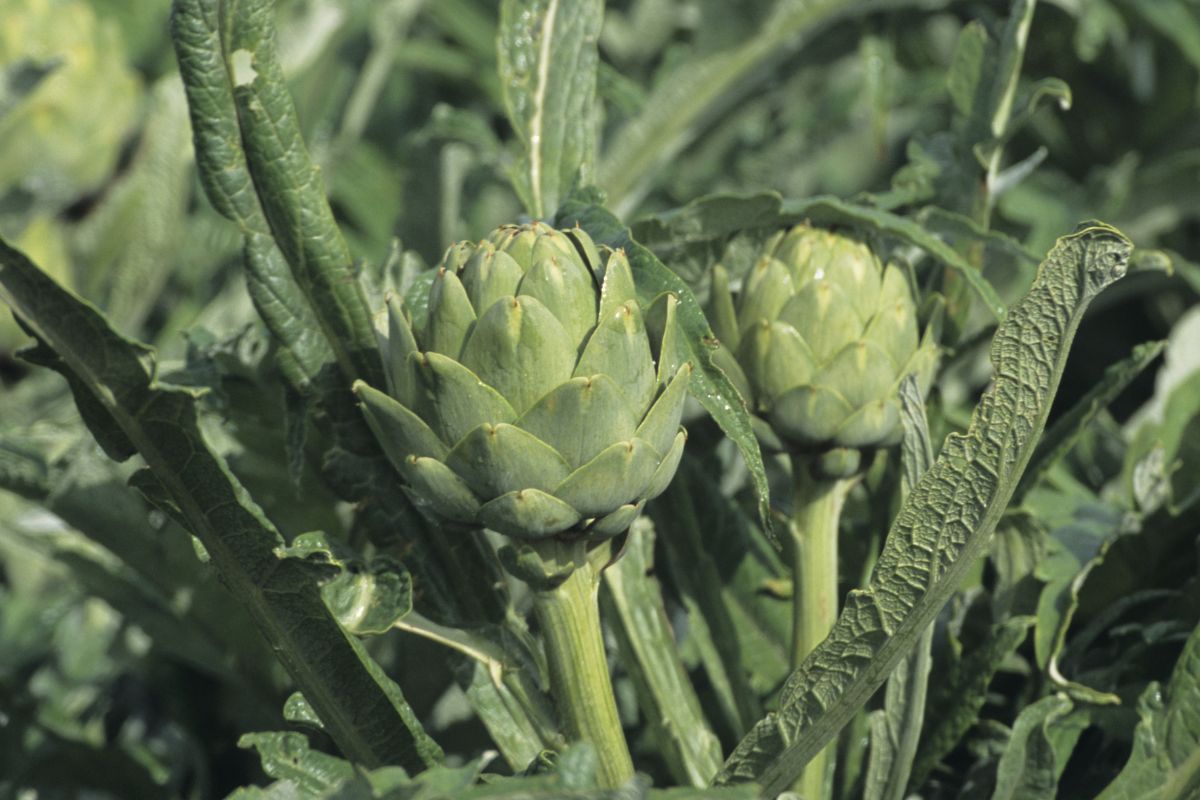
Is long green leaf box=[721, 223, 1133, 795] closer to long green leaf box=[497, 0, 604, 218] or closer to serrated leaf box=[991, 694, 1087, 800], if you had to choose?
serrated leaf box=[991, 694, 1087, 800]

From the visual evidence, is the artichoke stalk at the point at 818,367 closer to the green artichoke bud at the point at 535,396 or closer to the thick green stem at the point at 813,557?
the thick green stem at the point at 813,557

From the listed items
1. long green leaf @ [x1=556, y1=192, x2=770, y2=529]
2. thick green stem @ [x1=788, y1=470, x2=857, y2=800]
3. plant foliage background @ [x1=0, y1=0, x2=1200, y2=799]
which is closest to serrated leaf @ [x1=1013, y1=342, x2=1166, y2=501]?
plant foliage background @ [x1=0, y1=0, x2=1200, y2=799]

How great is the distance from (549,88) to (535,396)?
0.30m

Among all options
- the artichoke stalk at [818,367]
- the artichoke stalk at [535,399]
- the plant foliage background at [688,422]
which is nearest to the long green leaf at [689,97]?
the plant foliage background at [688,422]

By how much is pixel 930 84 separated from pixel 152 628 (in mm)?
794

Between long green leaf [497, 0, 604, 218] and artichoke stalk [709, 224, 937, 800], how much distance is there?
0.13 m

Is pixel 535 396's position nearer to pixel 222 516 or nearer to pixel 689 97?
pixel 222 516

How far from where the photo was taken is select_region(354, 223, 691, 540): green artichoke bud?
0.52 meters

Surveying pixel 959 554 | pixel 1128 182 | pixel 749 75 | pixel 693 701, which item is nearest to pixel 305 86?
pixel 749 75

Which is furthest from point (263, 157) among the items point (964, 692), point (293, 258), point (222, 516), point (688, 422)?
point (964, 692)

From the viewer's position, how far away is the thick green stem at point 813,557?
26.1 inches

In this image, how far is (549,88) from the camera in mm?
766

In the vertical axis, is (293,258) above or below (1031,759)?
above

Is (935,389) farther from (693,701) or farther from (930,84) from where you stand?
(930,84)
